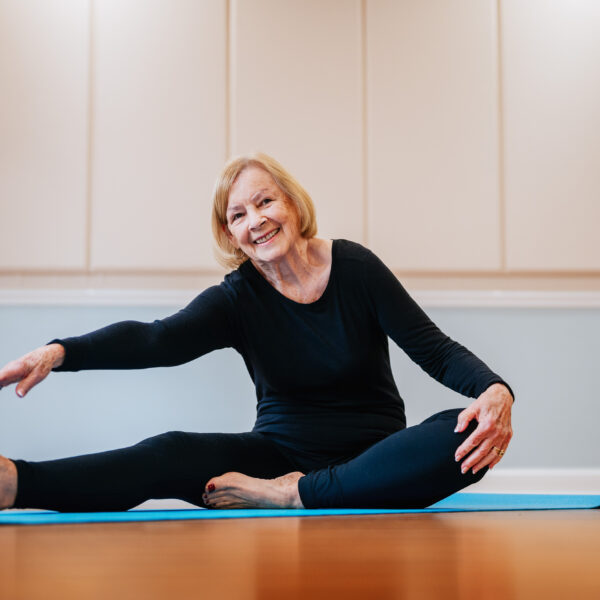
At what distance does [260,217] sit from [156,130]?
119 cm

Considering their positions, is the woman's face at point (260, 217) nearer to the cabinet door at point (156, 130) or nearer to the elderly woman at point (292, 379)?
the elderly woman at point (292, 379)

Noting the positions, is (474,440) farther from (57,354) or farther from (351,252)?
(57,354)

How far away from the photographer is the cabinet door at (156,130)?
3.09 meters

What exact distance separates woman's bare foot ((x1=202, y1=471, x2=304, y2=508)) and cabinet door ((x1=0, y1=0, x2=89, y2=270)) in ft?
4.70

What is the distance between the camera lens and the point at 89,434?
119 inches

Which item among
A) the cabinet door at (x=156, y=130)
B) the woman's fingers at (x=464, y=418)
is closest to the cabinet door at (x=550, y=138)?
the cabinet door at (x=156, y=130)

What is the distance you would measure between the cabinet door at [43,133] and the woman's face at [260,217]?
3.66 feet

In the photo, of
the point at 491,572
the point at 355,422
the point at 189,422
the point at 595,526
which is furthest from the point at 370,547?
the point at 189,422

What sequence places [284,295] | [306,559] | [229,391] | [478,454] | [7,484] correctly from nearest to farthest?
1. [306,559]
2. [7,484]
3. [478,454]
4. [284,295]
5. [229,391]

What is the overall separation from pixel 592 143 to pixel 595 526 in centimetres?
206

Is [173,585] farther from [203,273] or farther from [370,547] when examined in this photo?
[203,273]

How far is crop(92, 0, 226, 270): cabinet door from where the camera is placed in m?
3.09

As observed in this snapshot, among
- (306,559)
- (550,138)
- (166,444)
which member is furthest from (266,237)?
(550,138)

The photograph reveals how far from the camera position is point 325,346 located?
2.10 metres
